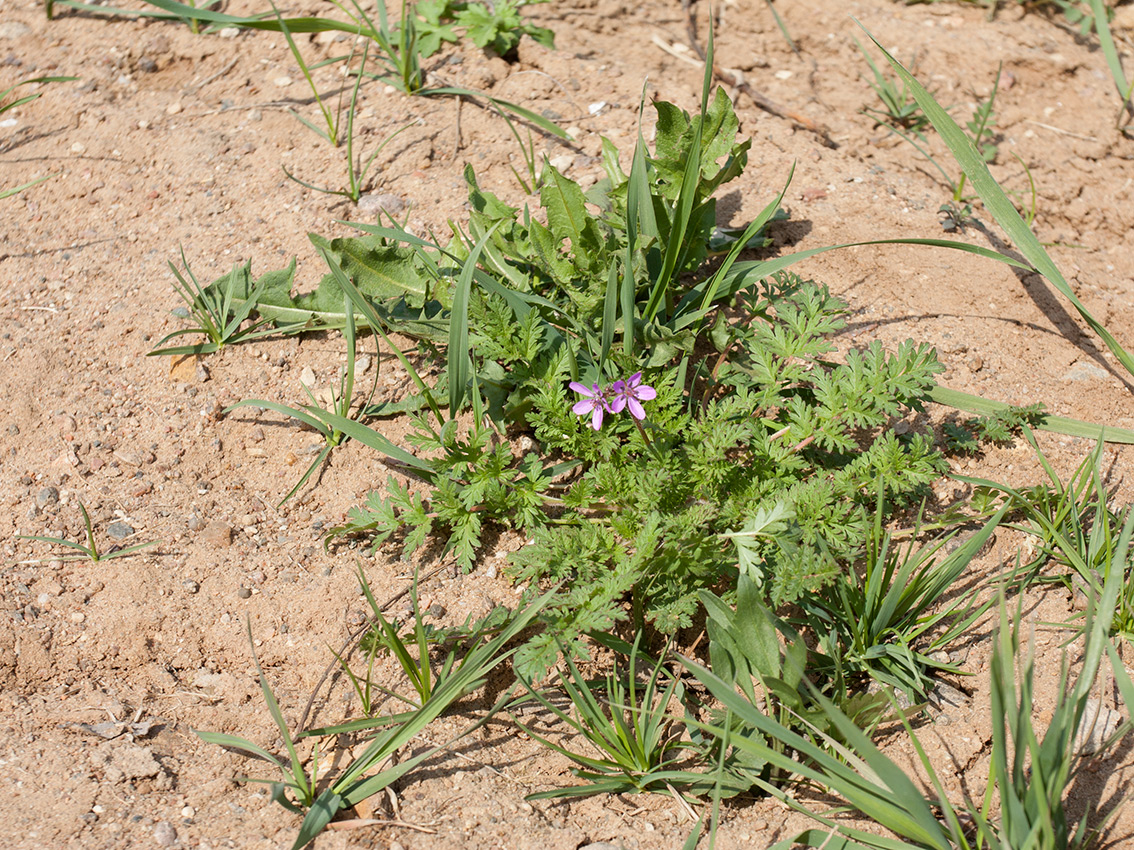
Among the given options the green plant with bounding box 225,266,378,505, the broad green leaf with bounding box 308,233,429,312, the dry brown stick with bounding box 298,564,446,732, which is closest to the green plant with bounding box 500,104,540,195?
the broad green leaf with bounding box 308,233,429,312

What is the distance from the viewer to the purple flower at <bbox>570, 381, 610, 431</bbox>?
2.34 metres

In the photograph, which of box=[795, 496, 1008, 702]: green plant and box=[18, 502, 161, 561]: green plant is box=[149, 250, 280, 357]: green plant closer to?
box=[18, 502, 161, 561]: green plant

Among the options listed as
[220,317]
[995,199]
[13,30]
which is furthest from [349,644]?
[13,30]

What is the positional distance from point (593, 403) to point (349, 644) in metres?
0.91

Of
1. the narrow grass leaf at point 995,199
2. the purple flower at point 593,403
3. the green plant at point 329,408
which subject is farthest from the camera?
the narrow grass leaf at point 995,199

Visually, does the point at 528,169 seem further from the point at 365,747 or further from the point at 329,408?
A: the point at 365,747

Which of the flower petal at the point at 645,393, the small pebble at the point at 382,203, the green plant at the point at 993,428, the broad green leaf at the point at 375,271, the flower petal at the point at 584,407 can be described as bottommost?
the green plant at the point at 993,428

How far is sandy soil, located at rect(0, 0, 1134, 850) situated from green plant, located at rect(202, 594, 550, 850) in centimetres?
7

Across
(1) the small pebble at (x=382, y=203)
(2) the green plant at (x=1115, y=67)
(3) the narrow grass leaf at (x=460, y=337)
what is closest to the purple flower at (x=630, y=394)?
(3) the narrow grass leaf at (x=460, y=337)

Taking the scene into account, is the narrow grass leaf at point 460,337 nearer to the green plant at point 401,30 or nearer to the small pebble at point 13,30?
the green plant at point 401,30

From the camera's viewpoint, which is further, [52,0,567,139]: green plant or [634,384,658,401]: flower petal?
[52,0,567,139]: green plant

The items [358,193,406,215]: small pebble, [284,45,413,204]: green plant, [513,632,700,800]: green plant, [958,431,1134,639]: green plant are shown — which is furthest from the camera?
[358,193,406,215]: small pebble

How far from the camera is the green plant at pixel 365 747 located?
5.91 ft

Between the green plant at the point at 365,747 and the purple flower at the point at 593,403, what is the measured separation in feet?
1.71
